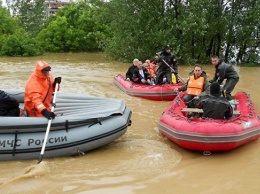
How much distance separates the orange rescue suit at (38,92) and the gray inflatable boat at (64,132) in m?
0.26

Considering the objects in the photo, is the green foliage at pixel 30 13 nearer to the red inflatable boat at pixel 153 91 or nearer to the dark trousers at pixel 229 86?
the red inflatable boat at pixel 153 91

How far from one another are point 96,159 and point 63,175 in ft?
2.13

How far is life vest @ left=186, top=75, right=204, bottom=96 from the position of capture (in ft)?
22.7

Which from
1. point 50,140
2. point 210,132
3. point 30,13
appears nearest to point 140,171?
point 210,132

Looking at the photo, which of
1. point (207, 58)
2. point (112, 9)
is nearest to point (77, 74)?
point (112, 9)

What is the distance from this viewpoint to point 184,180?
174 inches

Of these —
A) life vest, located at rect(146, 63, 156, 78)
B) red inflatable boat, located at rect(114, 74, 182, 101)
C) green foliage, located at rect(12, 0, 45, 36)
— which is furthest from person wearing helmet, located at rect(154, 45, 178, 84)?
green foliage, located at rect(12, 0, 45, 36)

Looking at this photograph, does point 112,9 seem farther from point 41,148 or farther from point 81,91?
point 41,148

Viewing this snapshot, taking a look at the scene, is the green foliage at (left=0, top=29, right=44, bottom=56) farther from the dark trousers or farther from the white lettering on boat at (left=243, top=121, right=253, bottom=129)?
the white lettering on boat at (left=243, top=121, right=253, bottom=129)

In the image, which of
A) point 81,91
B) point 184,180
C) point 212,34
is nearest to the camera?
point 184,180

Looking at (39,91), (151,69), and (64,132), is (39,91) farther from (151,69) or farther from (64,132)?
(151,69)

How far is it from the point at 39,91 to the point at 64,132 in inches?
25.4

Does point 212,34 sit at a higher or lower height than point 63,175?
higher

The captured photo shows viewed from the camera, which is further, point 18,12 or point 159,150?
point 18,12
